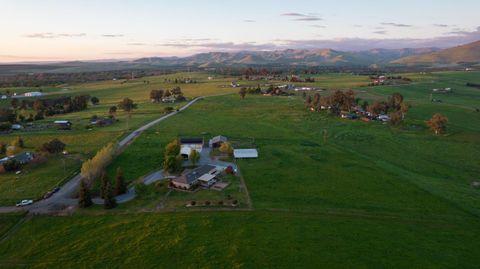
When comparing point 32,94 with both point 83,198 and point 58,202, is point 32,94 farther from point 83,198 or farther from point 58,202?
point 83,198

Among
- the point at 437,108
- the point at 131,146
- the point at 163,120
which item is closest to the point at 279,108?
the point at 163,120

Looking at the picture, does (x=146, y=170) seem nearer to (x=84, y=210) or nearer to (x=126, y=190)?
(x=126, y=190)

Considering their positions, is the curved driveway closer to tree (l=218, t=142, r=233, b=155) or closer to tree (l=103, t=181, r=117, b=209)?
tree (l=103, t=181, r=117, b=209)

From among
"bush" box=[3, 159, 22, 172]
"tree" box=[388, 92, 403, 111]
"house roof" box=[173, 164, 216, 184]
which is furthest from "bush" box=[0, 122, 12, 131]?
"tree" box=[388, 92, 403, 111]

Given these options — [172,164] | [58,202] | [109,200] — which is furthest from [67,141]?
[109,200]

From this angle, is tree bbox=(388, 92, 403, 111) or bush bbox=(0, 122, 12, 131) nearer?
bush bbox=(0, 122, 12, 131)

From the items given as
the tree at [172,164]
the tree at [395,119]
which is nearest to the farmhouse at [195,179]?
the tree at [172,164]
